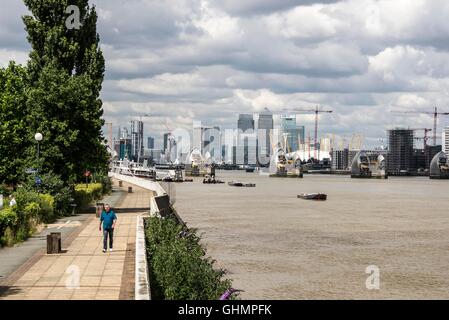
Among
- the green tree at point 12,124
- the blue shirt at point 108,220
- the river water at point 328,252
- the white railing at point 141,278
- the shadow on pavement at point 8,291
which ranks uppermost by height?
the green tree at point 12,124

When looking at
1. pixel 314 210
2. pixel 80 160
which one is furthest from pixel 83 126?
pixel 314 210

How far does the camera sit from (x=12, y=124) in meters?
59.1

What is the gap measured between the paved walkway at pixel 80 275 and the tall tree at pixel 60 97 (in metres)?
17.2

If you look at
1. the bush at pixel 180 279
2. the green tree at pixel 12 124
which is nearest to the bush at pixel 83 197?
the green tree at pixel 12 124

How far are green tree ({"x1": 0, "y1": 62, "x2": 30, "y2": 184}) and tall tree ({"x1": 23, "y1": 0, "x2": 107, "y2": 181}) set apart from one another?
3.44 m

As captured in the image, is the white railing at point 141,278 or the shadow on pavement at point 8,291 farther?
the shadow on pavement at point 8,291

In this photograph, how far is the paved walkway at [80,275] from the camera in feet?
64.2

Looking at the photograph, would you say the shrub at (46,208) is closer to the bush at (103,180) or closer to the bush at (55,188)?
the bush at (55,188)

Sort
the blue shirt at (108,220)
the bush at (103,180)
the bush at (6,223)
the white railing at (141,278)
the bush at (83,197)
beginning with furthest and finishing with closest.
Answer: the bush at (103,180), the bush at (83,197), the bush at (6,223), the blue shirt at (108,220), the white railing at (141,278)

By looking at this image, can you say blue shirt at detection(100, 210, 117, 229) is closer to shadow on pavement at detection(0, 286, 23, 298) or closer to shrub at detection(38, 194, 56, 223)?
shadow on pavement at detection(0, 286, 23, 298)

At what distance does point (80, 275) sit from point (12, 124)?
131 feet

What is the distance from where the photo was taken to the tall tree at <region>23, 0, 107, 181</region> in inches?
1919

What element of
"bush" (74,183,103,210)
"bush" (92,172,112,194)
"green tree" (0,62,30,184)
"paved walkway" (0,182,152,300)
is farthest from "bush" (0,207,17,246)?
"bush" (92,172,112,194)
